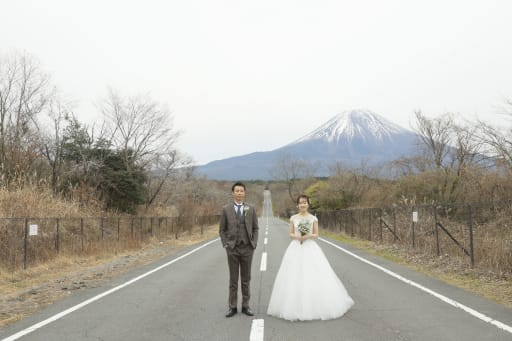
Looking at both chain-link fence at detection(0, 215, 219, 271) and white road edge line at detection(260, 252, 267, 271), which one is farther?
chain-link fence at detection(0, 215, 219, 271)

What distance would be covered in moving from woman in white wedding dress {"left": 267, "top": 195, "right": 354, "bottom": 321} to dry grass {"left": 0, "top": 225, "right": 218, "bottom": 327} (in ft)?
13.4

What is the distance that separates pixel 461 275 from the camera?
398 inches

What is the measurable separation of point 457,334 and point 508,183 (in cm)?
1478

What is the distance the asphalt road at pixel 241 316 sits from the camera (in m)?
5.24

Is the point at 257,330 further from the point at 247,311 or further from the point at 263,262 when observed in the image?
the point at 263,262

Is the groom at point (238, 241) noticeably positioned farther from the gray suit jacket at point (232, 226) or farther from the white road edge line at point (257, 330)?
the white road edge line at point (257, 330)

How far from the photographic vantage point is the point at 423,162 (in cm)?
3959

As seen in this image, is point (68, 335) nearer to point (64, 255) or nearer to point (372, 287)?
point (372, 287)

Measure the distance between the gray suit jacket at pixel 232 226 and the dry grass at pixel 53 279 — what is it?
341cm

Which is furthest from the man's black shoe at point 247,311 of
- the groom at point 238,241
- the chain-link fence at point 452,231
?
the chain-link fence at point 452,231

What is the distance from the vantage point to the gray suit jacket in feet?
21.0

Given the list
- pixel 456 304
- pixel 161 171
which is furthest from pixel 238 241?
pixel 161 171

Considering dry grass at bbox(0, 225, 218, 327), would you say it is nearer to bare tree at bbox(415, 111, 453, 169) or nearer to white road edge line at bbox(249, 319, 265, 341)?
white road edge line at bbox(249, 319, 265, 341)

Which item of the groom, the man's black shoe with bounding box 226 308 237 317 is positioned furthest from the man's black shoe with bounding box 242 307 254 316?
the man's black shoe with bounding box 226 308 237 317
